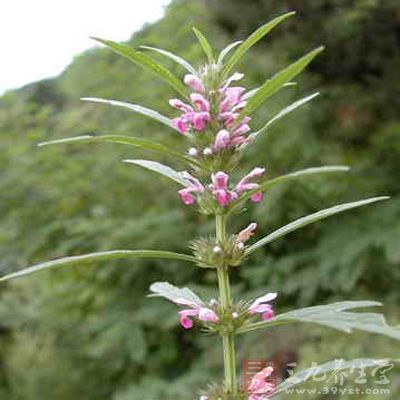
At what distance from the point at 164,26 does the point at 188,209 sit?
109 cm

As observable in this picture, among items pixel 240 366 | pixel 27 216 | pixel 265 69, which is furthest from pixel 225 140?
pixel 265 69

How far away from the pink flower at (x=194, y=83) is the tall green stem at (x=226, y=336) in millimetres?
118

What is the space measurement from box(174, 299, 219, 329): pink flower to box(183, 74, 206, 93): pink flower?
7.6 inches

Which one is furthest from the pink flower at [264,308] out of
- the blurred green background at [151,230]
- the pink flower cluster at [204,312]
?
the blurred green background at [151,230]

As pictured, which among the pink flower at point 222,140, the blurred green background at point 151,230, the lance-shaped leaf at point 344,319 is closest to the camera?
the lance-shaped leaf at point 344,319

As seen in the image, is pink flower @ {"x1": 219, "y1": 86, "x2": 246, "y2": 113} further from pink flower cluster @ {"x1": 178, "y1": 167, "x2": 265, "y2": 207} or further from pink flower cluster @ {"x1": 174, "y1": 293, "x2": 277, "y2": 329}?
pink flower cluster @ {"x1": 174, "y1": 293, "x2": 277, "y2": 329}

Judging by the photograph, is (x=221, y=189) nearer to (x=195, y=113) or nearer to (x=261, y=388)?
(x=195, y=113)

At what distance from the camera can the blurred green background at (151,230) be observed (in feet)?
11.0

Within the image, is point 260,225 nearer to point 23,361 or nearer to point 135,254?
point 23,361

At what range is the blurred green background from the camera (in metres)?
3.36

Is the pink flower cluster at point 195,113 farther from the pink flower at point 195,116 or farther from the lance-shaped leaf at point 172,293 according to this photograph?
the lance-shaped leaf at point 172,293

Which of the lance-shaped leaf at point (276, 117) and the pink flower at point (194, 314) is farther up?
the lance-shaped leaf at point (276, 117)

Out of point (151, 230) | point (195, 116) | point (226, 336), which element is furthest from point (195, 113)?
point (151, 230)

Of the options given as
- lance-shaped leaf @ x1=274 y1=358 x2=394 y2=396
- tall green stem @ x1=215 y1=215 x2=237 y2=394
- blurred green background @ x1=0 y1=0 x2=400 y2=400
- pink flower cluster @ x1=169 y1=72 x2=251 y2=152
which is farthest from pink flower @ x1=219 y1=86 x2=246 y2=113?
blurred green background @ x1=0 y1=0 x2=400 y2=400
